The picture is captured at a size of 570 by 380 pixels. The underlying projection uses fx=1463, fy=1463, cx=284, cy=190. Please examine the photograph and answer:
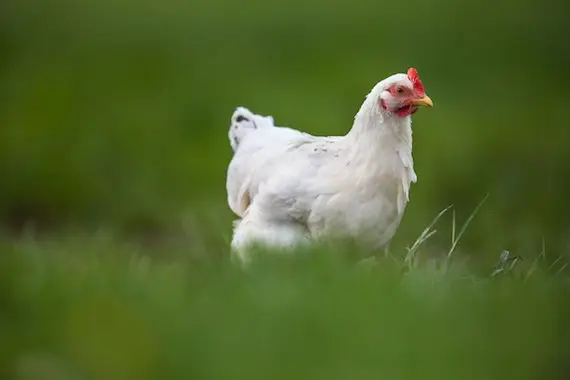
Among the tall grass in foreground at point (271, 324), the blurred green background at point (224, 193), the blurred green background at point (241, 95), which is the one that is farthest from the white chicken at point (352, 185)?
the blurred green background at point (241, 95)

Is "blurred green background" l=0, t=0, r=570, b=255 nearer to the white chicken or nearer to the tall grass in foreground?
the white chicken

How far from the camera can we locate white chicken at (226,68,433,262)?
5.70 meters

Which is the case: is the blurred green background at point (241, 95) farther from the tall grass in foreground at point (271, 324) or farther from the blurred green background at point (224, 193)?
the tall grass in foreground at point (271, 324)

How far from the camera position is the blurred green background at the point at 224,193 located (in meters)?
3.84

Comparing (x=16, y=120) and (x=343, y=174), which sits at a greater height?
(x=343, y=174)

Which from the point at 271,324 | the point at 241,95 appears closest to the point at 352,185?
the point at 271,324

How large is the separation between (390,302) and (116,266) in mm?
1135

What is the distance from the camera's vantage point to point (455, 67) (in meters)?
14.5

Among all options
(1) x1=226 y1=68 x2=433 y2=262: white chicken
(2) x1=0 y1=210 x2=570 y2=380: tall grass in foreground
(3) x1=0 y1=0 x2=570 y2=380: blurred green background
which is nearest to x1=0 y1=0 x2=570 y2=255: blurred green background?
(3) x1=0 y1=0 x2=570 y2=380: blurred green background

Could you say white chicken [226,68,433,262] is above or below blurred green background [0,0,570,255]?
above

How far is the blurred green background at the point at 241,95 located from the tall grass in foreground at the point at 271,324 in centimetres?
584

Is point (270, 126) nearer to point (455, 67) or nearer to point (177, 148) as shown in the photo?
point (177, 148)

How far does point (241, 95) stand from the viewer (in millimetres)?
13500

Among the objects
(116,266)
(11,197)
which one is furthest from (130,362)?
(11,197)
